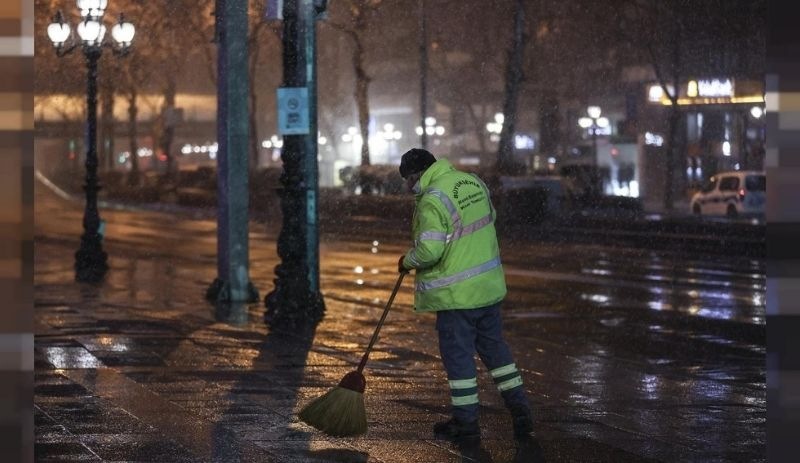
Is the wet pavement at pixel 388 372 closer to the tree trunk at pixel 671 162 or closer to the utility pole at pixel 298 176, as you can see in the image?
the utility pole at pixel 298 176

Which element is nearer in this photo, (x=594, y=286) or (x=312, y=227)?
(x=312, y=227)

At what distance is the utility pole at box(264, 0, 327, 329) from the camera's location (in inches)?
625

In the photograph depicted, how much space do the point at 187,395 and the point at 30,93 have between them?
449 centimetres

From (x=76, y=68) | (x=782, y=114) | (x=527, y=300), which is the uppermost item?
(x=76, y=68)

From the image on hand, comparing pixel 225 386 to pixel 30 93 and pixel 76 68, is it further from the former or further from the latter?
pixel 76 68

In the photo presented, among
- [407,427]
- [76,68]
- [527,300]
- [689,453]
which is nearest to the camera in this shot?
[689,453]

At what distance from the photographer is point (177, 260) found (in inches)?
1100

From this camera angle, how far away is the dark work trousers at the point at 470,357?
870cm

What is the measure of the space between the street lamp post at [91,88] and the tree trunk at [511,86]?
2410 centimetres

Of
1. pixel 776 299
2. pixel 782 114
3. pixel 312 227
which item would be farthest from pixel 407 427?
pixel 312 227

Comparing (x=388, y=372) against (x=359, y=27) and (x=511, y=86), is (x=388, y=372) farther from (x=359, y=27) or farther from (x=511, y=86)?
(x=359, y=27)

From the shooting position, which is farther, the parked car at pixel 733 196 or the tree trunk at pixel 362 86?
the tree trunk at pixel 362 86

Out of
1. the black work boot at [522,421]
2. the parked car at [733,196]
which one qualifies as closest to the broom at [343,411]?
the black work boot at [522,421]

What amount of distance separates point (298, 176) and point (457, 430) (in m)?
7.78
